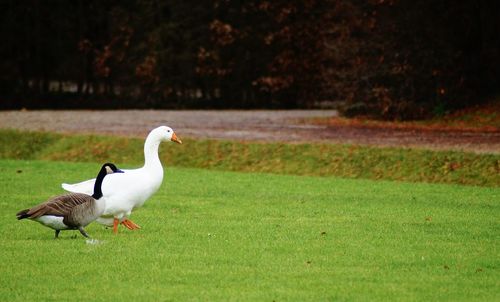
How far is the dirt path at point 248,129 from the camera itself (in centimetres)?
2758

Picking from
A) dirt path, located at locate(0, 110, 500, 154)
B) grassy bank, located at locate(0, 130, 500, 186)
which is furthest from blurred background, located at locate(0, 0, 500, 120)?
grassy bank, located at locate(0, 130, 500, 186)

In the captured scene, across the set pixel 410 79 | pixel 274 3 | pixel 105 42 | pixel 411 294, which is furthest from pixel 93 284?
pixel 105 42

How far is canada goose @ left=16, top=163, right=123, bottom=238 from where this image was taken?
12578mm

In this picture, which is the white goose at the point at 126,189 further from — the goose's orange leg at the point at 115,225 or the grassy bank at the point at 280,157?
the grassy bank at the point at 280,157

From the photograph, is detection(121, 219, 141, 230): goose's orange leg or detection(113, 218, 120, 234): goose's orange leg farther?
detection(121, 219, 141, 230): goose's orange leg

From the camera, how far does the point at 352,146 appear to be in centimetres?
2544

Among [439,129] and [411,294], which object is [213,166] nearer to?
[439,129]

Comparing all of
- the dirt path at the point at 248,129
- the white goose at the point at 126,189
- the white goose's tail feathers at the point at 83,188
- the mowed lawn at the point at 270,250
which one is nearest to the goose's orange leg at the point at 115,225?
the white goose at the point at 126,189

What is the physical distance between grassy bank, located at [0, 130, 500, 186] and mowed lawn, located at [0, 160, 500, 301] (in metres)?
2.72

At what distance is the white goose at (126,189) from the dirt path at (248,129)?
12.4 metres

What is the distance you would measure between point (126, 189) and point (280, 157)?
41.5 feet

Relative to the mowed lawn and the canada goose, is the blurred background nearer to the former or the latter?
the mowed lawn

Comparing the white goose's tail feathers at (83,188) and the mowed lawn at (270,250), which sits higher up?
the white goose's tail feathers at (83,188)

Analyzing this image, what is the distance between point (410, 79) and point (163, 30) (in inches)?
843
